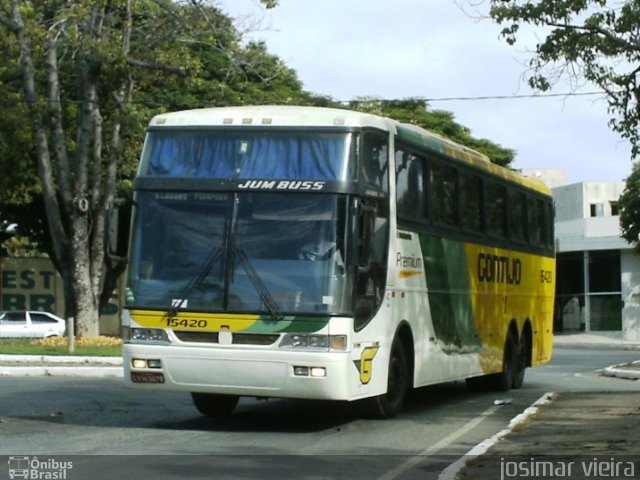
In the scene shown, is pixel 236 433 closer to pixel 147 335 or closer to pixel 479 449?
pixel 147 335

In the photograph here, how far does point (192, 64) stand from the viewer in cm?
2886

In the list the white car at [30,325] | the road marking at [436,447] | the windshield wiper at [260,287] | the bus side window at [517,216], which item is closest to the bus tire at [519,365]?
the bus side window at [517,216]

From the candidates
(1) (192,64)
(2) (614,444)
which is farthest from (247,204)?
(1) (192,64)

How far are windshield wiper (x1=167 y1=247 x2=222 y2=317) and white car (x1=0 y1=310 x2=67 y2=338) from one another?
28.5 meters

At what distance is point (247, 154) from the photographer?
13.5m

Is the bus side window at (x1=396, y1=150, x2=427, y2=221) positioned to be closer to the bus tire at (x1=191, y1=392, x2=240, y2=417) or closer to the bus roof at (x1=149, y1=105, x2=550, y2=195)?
the bus roof at (x1=149, y1=105, x2=550, y2=195)

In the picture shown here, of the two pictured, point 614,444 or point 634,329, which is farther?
point 634,329

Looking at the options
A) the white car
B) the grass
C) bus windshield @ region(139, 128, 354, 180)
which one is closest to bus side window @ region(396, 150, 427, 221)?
bus windshield @ region(139, 128, 354, 180)

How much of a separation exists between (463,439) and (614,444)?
1.81 metres

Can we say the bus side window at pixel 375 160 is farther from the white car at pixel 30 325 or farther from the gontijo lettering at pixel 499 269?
the white car at pixel 30 325

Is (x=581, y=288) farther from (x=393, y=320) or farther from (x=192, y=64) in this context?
(x=393, y=320)

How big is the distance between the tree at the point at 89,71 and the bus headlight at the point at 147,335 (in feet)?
49.4

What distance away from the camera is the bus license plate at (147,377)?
13047 millimetres

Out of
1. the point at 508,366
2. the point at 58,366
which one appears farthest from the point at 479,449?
the point at 58,366
